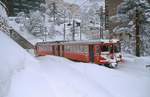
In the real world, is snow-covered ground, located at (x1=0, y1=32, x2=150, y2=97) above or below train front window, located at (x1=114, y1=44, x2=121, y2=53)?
below

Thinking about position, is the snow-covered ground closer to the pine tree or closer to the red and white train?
the red and white train

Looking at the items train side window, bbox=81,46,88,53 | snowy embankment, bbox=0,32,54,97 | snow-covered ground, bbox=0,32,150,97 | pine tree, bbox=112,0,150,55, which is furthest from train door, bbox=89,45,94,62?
snowy embankment, bbox=0,32,54,97

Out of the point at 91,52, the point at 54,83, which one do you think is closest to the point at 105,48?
the point at 91,52

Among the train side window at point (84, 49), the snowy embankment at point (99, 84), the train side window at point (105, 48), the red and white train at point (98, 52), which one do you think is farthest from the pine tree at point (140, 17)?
the snowy embankment at point (99, 84)

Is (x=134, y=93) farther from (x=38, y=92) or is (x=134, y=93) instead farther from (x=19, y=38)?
(x=19, y=38)

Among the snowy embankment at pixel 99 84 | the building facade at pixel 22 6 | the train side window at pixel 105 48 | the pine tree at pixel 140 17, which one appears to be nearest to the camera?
the snowy embankment at pixel 99 84

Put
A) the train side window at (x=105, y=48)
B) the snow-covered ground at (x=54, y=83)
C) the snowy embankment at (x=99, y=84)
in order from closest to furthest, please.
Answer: the snow-covered ground at (x=54, y=83)
the snowy embankment at (x=99, y=84)
the train side window at (x=105, y=48)

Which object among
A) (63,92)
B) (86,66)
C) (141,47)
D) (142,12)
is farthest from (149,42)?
(63,92)

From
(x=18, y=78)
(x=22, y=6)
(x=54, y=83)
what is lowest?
(x=54, y=83)

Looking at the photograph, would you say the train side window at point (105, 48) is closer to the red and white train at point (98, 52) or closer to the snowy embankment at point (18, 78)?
the red and white train at point (98, 52)

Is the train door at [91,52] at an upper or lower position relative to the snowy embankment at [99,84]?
upper

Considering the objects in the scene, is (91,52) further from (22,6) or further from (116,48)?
(22,6)

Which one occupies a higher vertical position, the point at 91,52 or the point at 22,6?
the point at 22,6

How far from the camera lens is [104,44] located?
27297mm
